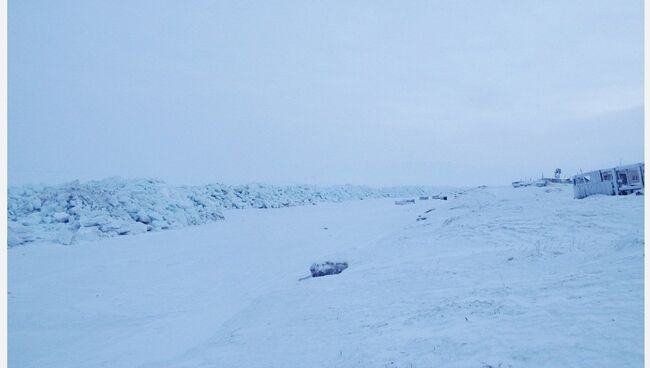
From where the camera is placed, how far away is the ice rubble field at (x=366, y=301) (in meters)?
3.28

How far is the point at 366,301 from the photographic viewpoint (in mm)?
4875

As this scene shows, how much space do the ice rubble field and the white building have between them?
6.89 feet

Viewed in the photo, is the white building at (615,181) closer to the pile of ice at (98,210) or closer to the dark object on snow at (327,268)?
the dark object on snow at (327,268)

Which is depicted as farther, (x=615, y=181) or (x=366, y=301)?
(x=615, y=181)

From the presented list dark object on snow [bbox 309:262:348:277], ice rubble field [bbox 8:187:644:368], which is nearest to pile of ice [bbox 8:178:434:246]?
ice rubble field [bbox 8:187:644:368]

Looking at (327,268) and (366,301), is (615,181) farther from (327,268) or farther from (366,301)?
(366,301)

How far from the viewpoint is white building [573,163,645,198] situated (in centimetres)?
Answer: 1212

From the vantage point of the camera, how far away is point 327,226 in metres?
14.9

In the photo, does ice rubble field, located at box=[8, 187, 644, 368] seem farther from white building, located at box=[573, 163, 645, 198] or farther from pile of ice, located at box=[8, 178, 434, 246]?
white building, located at box=[573, 163, 645, 198]

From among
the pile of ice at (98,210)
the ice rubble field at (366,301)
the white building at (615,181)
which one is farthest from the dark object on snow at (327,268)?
the white building at (615,181)

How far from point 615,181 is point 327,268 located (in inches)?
397

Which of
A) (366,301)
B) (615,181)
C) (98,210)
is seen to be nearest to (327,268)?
(366,301)

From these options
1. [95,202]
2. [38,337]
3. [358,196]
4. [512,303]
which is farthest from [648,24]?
[358,196]

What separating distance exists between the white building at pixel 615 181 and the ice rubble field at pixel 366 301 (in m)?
2.10
